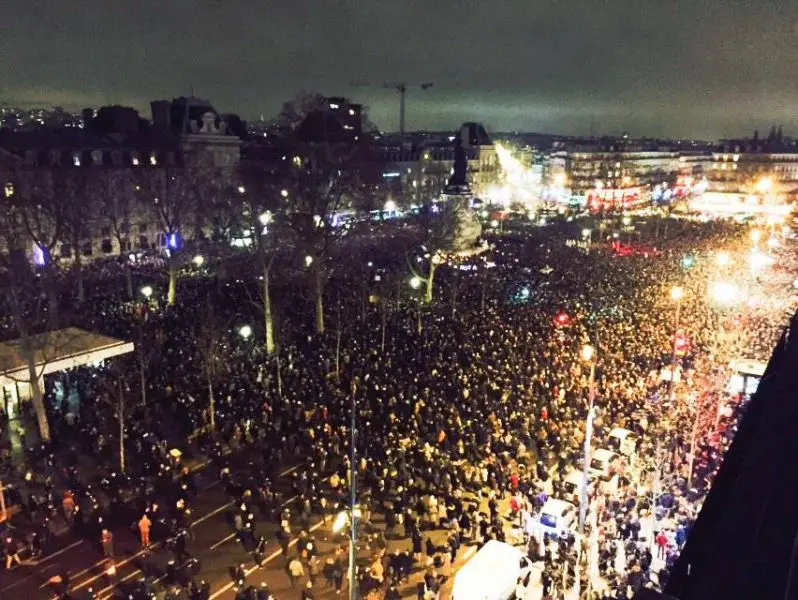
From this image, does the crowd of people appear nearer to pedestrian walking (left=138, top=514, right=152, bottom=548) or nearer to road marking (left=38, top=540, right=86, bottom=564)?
pedestrian walking (left=138, top=514, right=152, bottom=548)

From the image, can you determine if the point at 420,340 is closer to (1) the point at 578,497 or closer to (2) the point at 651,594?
(1) the point at 578,497

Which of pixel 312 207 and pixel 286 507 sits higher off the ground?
pixel 312 207

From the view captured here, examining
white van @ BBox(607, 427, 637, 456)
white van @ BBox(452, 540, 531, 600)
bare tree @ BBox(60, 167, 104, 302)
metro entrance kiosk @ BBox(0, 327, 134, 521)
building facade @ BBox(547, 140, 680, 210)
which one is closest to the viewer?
white van @ BBox(452, 540, 531, 600)

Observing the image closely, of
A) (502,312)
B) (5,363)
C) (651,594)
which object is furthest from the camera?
(502,312)

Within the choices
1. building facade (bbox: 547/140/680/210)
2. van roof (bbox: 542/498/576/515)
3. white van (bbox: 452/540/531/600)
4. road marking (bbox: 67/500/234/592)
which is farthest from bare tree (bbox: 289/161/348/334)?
building facade (bbox: 547/140/680/210)

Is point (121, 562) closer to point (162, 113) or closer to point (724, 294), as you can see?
point (724, 294)

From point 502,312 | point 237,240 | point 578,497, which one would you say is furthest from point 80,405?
point 237,240

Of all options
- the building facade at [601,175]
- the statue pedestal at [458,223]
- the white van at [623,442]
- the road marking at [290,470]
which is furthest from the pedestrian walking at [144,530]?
the building facade at [601,175]
